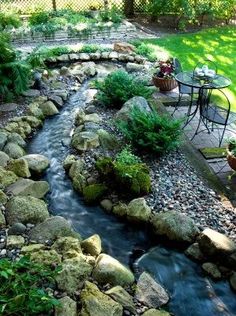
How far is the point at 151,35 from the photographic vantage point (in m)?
10.8

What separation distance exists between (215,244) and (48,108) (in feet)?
13.1

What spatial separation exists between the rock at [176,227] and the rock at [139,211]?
0.16 m

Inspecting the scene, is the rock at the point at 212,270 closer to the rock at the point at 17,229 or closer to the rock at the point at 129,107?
the rock at the point at 17,229

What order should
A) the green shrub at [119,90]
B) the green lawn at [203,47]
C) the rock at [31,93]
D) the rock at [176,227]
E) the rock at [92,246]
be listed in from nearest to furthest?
the rock at [92,246] → the rock at [176,227] → the green shrub at [119,90] → the rock at [31,93] → the green lawn at [203,47]

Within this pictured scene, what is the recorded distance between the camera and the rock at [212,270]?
3805 millimetres

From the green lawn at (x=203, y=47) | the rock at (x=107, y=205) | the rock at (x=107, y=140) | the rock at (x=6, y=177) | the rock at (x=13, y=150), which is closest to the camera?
the rock at (x=107, y=205)

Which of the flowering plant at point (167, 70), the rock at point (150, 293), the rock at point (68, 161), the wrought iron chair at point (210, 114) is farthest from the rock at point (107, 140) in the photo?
the rock at point (150, 293)

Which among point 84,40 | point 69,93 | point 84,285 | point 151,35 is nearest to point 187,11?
point 151,35

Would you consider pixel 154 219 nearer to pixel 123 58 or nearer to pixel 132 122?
pixel 132 122

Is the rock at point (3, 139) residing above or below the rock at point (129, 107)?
below

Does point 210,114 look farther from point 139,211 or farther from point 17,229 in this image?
point 17,229

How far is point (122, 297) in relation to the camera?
3373mm

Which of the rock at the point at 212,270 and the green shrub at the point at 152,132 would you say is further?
the green shrub at the point at 152,132

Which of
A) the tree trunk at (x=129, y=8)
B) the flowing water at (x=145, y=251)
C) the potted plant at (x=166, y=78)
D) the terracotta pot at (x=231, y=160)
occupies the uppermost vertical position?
the tree trunk at (x=129, y=8)
